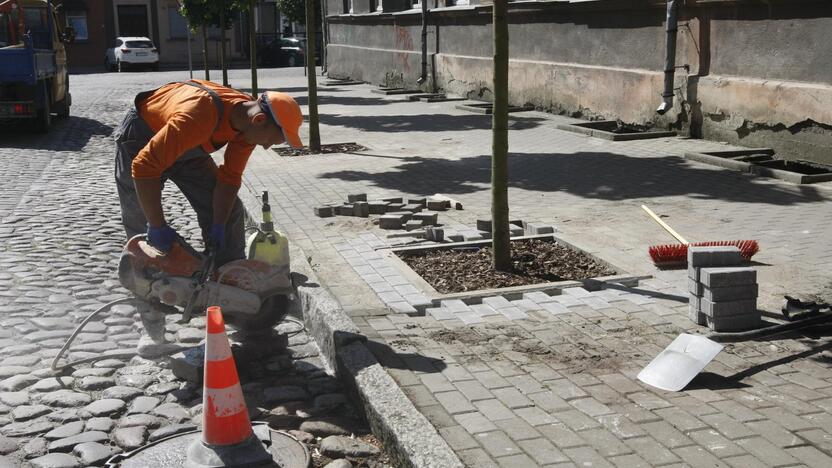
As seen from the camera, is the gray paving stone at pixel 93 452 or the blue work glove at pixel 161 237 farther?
the blue work glove at pixel 161 237

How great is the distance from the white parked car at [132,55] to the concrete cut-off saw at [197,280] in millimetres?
41053

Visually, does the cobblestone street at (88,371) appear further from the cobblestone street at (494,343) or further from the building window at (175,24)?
the building window at (175,24)

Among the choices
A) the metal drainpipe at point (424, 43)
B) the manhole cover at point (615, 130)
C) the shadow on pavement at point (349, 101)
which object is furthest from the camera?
the metal drainpipe at point (424, 43)

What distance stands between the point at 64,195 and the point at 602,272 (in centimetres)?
655

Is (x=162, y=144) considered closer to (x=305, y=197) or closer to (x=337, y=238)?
(x=337, y=238)

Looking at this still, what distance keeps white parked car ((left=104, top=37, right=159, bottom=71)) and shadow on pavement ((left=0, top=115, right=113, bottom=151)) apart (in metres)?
25.2

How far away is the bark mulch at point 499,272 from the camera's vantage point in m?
6.21

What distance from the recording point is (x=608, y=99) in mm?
15273

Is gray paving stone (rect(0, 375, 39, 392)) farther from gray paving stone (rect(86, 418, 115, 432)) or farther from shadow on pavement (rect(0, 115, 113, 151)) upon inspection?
shadow on pavement (rect(0, 115, 113, 151))

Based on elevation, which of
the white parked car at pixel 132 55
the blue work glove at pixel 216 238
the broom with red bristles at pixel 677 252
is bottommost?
the broom with red bristles at pixel 677 252

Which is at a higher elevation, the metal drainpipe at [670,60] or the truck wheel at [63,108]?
the metal drainpipe at [670,60]

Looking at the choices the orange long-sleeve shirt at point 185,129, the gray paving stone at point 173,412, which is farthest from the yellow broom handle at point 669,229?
the gray paving stone at point 173,412

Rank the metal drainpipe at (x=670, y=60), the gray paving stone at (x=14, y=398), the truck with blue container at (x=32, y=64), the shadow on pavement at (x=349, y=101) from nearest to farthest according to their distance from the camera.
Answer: the gray paving stone at (x=14, y=398), the metal drainpipe at (x=670, y=60), the truck with blue container at (x=32, y=64), the shadow on pavement at (x=349, y=101)

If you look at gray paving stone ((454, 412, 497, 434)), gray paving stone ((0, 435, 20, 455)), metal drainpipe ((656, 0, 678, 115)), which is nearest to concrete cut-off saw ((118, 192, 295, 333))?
gray paving stone ((0, 435, 20, 455))
